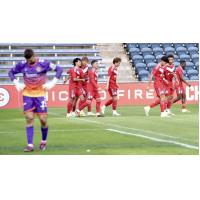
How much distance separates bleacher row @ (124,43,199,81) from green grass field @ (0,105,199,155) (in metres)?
1.08

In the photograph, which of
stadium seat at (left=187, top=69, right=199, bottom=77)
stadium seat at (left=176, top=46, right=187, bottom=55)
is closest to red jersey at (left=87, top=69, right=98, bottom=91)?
stadium seat at (left=176, top=46, right=187, bottom=55)

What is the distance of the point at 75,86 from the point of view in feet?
44.1

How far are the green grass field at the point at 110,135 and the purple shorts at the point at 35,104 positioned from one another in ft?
1.45

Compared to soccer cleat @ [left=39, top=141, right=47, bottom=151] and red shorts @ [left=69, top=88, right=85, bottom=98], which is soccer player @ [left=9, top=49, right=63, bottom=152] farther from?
red shorts @ [left=69, top=88, right=85, bottom=98]

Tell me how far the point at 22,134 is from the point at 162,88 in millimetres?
3816

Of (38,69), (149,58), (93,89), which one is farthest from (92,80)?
(38,69)

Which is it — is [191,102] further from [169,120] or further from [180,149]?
[180,149]

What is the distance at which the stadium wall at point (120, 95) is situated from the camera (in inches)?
564

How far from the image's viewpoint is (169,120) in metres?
11.8

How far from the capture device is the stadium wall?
14.3 m

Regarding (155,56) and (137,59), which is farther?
(137,59)

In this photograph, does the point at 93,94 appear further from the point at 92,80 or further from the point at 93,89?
the point at 92,80

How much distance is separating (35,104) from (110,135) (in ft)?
5.90

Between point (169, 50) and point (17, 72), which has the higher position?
point (169, 50)
